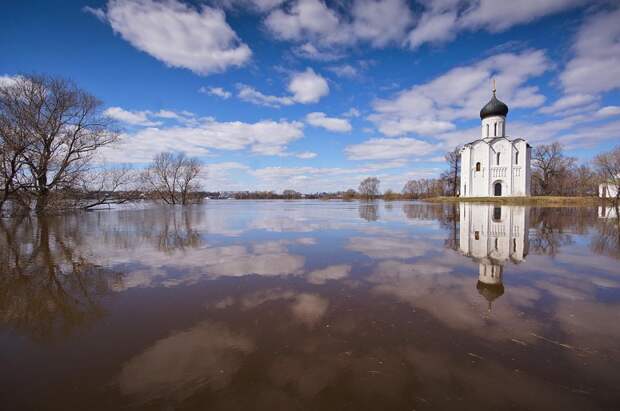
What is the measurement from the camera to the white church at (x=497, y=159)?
48094mm

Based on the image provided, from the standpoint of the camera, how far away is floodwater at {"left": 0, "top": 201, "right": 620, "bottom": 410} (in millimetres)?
2400

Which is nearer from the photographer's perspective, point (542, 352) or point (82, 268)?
point (542, 352)

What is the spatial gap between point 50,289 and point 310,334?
4.85m

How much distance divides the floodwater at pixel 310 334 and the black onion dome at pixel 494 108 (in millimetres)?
51323

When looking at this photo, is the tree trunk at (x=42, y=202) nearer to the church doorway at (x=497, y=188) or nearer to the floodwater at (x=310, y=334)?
the floodwater at (x=310, y=334)

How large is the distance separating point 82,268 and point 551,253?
1216cm

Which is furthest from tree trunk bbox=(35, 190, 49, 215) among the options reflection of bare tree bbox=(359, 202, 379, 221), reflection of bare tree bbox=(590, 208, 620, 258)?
reflection of bare tree bbox=(590, 208, 620, 258)

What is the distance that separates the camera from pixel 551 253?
815 cm

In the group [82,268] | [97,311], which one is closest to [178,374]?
[97,311]

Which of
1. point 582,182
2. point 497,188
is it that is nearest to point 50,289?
point 497,188

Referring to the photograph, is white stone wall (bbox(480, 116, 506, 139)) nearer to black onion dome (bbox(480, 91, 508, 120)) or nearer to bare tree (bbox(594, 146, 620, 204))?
black onion dome (bbox(480, 91, 508, 120))

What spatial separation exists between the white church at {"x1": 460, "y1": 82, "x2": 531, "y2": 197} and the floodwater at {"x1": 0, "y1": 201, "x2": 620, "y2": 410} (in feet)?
161

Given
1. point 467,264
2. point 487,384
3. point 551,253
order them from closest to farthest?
point 487,384 < point 467,264 < point 551,253

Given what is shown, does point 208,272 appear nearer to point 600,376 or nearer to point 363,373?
point 363,373
